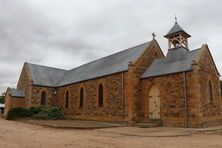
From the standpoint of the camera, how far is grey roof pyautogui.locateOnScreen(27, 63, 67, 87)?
3591 cm

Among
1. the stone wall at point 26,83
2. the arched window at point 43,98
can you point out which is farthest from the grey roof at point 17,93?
the arched window at point 43,98

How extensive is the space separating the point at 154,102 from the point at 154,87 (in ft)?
4.65

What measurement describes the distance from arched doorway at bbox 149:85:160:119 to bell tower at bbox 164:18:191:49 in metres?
5.33

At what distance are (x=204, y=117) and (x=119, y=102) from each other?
26.4 feet

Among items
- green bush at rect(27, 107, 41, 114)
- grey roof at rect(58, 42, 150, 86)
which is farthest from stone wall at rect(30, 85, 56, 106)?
grey roof at rect(58, 42, 150, 86)

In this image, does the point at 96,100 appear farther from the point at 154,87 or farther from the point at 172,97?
the point at 172,97

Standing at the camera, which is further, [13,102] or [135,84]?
[13,102]

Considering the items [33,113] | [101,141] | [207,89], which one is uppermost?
[207,89]

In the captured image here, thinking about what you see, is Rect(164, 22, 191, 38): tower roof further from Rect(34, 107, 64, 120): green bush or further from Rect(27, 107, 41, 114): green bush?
Rect(27, 107, 41, 114): green bush

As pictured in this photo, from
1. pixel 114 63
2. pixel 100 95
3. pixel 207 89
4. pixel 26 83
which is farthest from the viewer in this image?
pixel 26 83

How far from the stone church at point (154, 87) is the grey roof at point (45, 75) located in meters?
6.06

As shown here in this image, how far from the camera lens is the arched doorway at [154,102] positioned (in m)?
22.2

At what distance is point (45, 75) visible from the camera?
38250 mm

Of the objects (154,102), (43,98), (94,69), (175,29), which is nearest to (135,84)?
(154,102)
